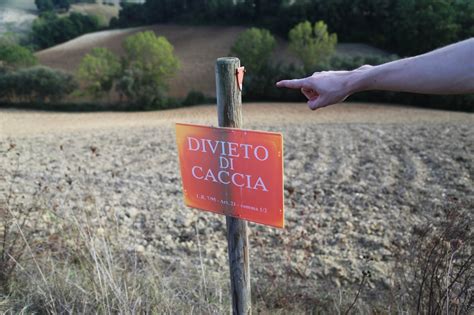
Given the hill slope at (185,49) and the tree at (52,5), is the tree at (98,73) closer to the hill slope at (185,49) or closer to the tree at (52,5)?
the hill slope at (185,49)

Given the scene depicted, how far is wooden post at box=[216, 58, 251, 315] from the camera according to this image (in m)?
1.97

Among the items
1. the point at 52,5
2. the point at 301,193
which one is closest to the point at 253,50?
the point at 301,193

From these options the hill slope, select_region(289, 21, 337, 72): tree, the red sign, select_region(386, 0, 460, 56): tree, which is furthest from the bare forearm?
the hill slope

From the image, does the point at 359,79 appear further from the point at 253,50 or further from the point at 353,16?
the point at 353,16

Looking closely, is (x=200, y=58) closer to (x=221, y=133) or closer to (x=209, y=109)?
(x=209, y=109)

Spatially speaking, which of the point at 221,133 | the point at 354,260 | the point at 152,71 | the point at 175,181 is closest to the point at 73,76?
the point at 152,71

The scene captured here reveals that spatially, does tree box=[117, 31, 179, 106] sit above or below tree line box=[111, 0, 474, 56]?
below

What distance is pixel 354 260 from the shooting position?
4.42 meters

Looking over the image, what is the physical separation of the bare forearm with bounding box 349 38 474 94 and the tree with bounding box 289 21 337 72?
2004 centimetres

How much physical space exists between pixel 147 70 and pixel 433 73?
2116 centimetres

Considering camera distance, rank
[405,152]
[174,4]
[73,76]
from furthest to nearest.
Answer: [174,4] → [73,76] → [405,152]

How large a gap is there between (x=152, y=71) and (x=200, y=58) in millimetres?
8522

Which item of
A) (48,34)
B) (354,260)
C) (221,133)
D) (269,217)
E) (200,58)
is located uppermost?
(48,34)

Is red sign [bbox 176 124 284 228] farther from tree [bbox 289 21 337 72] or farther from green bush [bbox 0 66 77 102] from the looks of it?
green bush [bbox 0 66 77 102]
